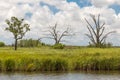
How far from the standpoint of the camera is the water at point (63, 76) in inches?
1452

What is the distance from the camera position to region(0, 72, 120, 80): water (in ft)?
121

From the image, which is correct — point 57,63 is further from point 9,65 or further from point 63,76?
point 9,65

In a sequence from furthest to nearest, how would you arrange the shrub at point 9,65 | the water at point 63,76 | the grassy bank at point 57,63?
1. the grassy bank at point 57,63
2. the shrub at point 9,65
3. the water at point 63,76

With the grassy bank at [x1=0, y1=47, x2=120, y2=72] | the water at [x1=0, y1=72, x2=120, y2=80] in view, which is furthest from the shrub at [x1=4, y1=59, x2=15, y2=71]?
the water at [x1=0, y1=72, x2=120, y2=80]

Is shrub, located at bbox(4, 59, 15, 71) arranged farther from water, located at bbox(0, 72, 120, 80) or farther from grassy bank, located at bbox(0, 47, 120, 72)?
water, located at bbox(0, 72, 120, 80)

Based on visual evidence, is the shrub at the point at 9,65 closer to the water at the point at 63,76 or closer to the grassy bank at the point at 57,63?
the grassy bank at the point at 57,63

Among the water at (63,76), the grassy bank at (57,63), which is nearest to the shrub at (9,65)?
the grassy bank at (57,63)

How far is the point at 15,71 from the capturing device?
→ 41.8 m

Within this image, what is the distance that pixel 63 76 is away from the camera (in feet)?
125

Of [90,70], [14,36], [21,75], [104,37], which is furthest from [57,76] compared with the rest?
[104,37]

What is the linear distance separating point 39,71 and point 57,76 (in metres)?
4.63

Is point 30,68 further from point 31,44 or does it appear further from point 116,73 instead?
point 31,44

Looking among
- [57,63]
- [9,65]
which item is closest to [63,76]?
[57,63]

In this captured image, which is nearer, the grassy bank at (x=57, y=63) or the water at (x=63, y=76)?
the water at (x=63, y=76)
